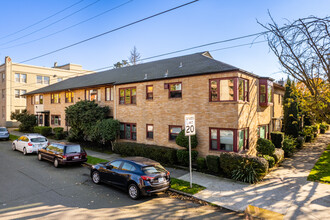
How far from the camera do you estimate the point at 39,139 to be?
17.4m

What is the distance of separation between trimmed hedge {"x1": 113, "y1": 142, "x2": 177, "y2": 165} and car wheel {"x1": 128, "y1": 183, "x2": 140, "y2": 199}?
204 inches

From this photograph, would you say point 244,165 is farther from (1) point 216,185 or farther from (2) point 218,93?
(2) point 218,93

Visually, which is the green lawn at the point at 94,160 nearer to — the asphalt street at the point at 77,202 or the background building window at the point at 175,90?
the asphalt street at the point at 77,202

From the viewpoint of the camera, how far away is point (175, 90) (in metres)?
15.1

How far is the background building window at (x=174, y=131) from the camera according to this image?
1484cm

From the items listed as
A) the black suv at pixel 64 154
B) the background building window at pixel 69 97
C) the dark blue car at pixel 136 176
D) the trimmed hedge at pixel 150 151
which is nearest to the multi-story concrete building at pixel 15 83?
the background building window at pixel 69 97

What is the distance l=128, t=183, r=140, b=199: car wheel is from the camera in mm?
8453

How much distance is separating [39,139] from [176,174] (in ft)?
41.2

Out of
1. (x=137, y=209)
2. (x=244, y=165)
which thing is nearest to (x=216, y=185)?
(x=244, y=165)

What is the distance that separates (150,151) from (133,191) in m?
6.12

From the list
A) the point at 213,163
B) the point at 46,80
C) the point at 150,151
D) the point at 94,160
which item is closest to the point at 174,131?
the point at 150,151

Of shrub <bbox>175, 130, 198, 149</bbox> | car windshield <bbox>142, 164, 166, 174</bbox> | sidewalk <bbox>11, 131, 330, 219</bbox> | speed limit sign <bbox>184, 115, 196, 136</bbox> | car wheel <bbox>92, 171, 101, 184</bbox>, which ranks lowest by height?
sidewalk <bbox>11, 131, 330, 219</bbox>

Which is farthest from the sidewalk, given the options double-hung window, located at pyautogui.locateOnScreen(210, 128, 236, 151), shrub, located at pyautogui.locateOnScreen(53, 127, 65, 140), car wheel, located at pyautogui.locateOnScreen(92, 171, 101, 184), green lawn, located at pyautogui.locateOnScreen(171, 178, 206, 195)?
shrub, located at pyautogui.locateOnScreen(53, 127, 65, 140)

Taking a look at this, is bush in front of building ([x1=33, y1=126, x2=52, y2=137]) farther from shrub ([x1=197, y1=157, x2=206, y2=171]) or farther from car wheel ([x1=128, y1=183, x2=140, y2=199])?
car wheel ([x1=128, y1=183, x2=140, y2=199])
